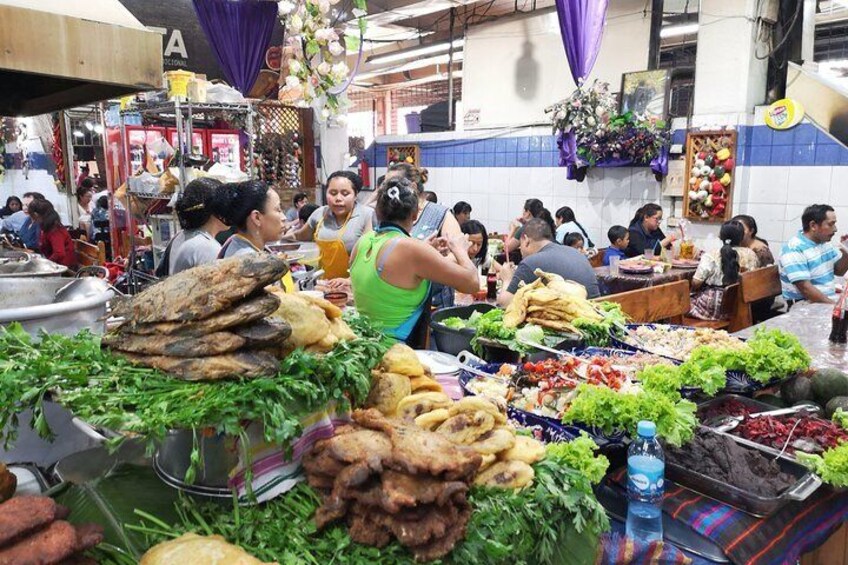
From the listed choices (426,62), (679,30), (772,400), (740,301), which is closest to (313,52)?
(740,301)

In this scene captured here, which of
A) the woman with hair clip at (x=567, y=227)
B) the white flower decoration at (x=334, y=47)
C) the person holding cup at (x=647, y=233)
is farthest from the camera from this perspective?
the woman with hair clip at (x=567, y=227)

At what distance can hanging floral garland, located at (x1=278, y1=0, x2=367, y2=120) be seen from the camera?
6504 millimetres

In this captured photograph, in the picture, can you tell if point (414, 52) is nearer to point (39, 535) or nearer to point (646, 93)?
point (646, 93)

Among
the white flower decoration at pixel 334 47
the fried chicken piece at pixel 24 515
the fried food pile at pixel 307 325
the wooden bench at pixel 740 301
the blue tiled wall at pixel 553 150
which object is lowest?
the wooden bench at pixel 740 301

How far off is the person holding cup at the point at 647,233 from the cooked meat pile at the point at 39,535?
743 centimetres

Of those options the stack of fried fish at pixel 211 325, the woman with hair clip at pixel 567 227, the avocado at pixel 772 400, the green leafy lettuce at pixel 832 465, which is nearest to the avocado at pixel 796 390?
the avocado at pixel 772 400

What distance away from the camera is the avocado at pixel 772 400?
295cm

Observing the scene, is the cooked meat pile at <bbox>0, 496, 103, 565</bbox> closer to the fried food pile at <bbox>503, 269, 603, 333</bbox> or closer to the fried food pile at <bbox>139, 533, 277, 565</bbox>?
the fried food pile at <bbox>139, 533, 277, 565</bbox>

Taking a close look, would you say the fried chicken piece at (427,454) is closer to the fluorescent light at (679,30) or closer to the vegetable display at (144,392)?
the vegetable display at (144,392)

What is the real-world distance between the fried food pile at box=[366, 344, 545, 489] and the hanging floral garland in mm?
5445

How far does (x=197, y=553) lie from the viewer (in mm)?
1221

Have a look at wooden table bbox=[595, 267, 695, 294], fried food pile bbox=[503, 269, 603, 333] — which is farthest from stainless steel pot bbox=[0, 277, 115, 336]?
wooden table bbox=[595, 267, 695, 294]

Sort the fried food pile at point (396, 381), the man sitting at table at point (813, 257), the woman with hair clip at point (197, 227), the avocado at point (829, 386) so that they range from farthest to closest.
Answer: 1. the man sitting at table at point (813, 257)
2. the woman with hair clip at point (197, 227)
3. the avocado at point (829, 386)
4. the fried food pile at point (396, 381)

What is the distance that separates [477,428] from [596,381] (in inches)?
44.2
